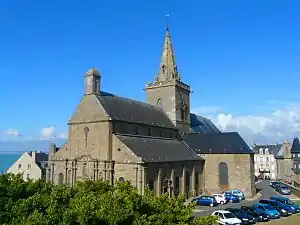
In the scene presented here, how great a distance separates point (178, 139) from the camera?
55.7 metres

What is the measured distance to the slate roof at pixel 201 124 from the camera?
65375 mm

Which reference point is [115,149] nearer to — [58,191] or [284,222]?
[284,222]

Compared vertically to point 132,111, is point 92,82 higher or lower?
higher

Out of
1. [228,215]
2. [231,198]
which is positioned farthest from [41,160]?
[228,215]

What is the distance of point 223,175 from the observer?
52719 millimetres

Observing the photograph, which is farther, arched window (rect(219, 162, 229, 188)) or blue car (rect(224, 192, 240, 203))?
arched window (rect(219, 162, 229, 188))

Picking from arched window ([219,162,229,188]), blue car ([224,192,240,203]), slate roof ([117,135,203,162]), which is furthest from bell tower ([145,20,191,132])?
blue car ([224,192,240,203])

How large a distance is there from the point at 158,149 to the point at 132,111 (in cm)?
646

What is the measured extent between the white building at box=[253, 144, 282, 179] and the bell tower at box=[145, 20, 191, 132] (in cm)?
4586

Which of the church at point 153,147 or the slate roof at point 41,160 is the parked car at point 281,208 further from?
the slate roof at point 41,160

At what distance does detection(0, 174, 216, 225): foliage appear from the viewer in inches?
583

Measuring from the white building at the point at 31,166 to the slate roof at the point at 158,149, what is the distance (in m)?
27.5

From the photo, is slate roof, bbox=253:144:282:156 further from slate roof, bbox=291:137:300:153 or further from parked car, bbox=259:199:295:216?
parked car, bbox=259:199:295:216

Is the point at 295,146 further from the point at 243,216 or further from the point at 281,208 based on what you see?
the point at 243,216
